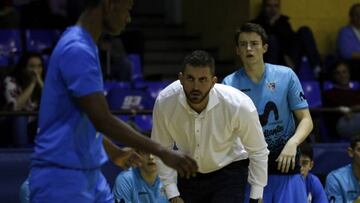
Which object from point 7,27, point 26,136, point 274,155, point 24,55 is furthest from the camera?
point 7,27

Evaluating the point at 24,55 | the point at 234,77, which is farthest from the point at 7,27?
the point at 234,77

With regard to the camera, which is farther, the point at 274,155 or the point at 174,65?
the point at 174,65

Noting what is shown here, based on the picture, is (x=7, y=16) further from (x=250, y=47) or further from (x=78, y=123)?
(x=78, y=123)

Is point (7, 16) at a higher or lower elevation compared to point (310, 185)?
higher

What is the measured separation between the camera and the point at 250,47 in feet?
21.6

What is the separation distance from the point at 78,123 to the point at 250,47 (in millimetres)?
2668

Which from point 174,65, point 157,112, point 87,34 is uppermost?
point 87,34

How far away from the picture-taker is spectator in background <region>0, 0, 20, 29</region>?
37.4 ft

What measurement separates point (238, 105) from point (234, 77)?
3.01ft

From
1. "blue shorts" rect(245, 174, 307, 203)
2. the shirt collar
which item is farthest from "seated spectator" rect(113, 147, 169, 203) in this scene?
the shirt collar

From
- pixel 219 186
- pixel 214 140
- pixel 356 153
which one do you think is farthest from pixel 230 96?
pixel 356 153

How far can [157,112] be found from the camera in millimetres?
6078

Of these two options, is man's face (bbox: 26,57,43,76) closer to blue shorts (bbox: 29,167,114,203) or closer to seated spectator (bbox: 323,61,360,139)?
seated spectator (bbox: 323,61,360,139)

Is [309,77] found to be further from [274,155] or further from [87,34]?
[87,34]
